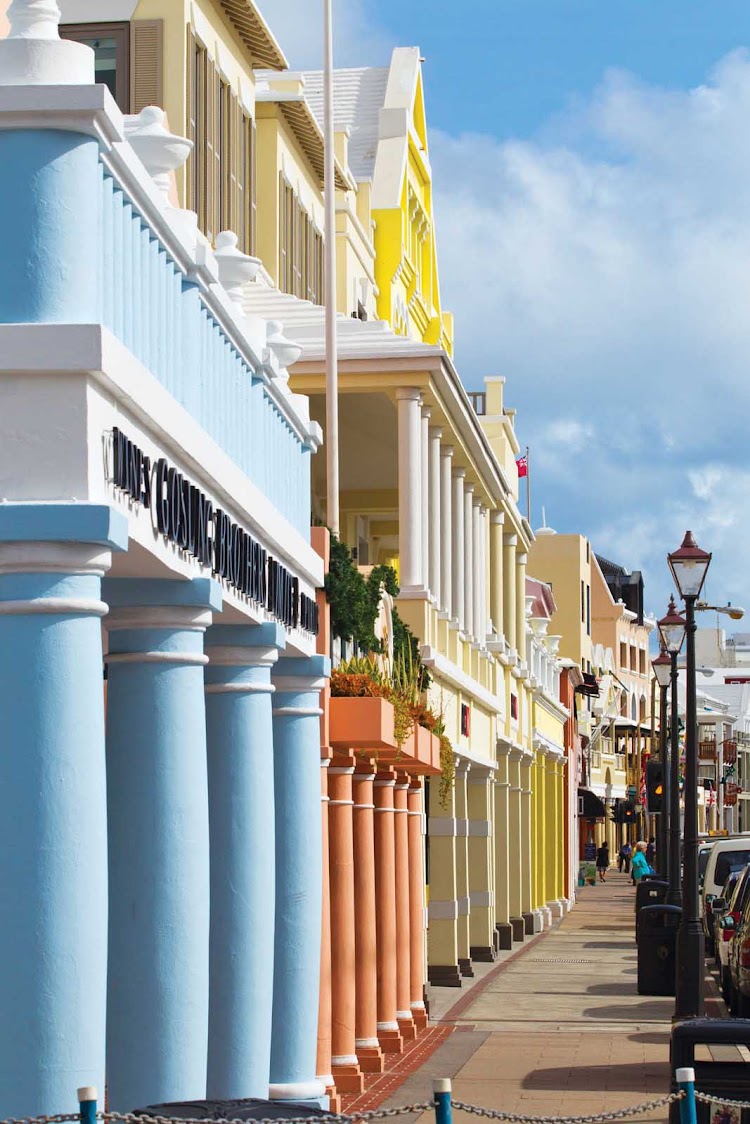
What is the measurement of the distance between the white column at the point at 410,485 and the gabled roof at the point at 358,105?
1152 cm

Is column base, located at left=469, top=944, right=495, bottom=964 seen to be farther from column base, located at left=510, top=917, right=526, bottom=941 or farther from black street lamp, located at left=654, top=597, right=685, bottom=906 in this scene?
column base, located at left=510, top=917, right=526, bottom=941

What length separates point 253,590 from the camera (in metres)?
13.5

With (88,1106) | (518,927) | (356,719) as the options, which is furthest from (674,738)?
(88,1106)

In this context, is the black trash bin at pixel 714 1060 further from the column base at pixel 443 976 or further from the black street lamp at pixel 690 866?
the column base at pixel 443 976

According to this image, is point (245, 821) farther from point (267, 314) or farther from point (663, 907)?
point (663, 907)

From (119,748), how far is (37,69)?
10.5ft

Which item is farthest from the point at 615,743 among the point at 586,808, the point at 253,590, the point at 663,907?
the point at 253,590

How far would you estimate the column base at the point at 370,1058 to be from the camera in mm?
20391

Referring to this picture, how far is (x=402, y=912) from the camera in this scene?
23203mm

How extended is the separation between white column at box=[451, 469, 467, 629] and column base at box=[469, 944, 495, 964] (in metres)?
7.74

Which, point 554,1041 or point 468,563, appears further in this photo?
point 468,563

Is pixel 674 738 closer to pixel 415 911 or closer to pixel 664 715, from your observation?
pixel 664 715

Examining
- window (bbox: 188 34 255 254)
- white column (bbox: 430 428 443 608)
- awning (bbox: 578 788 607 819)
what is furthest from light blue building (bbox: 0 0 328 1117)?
awning (bbox: 578 788 607 819)

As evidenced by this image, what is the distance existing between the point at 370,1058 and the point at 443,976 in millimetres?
10566
